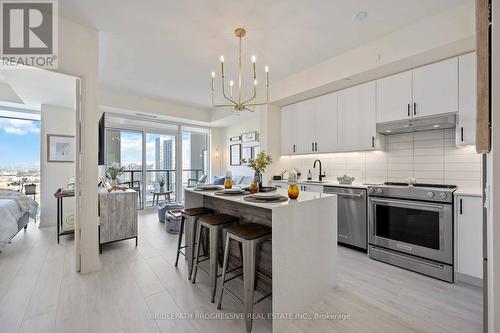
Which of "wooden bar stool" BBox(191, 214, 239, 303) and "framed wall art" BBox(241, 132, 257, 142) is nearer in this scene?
"wooden bar stool" BBox(191, 214, 239, 303)

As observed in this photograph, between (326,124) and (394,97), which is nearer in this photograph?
(394,97)

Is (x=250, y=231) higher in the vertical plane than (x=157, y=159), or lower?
lower

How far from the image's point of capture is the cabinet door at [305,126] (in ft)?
13.0

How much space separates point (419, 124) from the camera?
2725mm

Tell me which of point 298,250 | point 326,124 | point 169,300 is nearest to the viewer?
point 298,250

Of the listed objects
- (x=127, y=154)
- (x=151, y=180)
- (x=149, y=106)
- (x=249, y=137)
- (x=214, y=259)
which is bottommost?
(x=214, y=259)

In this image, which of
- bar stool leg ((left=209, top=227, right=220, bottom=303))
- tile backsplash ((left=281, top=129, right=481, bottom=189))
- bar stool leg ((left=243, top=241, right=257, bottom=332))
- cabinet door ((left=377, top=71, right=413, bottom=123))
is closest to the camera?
bar stool leg ((left=243, top=241, right=257, bottom=332))

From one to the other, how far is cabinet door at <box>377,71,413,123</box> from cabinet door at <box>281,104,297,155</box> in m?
1.51

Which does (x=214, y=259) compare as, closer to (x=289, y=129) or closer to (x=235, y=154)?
(x=289, y=129)

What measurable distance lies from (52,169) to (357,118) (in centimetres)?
590

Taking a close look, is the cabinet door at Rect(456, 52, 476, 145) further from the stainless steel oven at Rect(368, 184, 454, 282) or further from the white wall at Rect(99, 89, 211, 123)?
the white wall at Rect(99, 89, 211, 123)

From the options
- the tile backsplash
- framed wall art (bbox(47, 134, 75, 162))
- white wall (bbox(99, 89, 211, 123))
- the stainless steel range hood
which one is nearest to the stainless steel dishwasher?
the tile backsplash

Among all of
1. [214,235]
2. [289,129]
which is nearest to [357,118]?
[289,129]

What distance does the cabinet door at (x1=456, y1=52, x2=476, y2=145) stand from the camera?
2.35m
